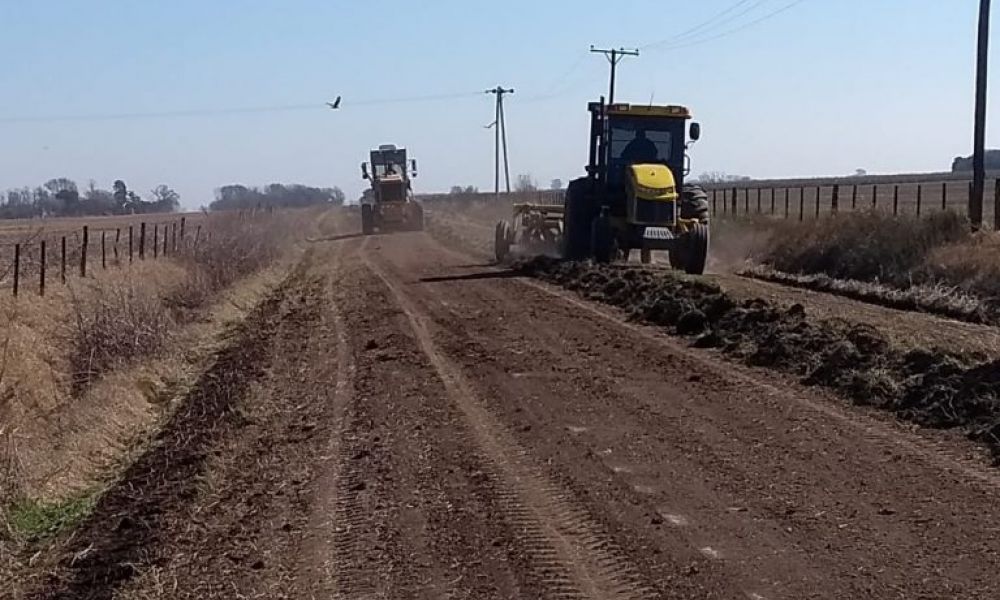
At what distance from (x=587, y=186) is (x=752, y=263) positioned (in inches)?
207

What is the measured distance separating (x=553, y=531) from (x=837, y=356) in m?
6.58

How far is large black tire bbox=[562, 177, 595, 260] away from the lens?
97.2 ft

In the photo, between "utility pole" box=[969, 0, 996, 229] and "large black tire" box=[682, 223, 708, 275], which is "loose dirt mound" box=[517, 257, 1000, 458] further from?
"utility pole" box=[969, 0, 996, 229]

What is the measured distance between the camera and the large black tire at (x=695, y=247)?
2736 cm

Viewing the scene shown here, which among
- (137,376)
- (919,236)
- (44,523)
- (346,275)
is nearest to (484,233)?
(346,275)

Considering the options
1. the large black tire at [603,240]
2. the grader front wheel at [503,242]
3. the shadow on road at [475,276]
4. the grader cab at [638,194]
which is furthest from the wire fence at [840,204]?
the shadow on road at [475,276]

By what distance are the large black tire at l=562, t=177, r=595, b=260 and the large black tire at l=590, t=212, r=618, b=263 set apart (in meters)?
0.89

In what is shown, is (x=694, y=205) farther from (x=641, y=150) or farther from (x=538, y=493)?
(x=538, y=493)

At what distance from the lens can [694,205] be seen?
93.0 feet

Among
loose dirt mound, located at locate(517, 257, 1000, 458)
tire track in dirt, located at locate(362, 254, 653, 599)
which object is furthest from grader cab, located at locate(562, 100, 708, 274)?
tire track in dirt, located at locate(362, 254, 653, 599)

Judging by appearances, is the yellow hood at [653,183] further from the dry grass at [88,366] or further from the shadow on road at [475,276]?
the dry grass at [88,366]

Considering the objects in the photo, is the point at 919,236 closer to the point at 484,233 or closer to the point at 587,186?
the point at 587,186

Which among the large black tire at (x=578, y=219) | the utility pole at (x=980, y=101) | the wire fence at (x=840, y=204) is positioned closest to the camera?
the utility pole at (x=980, y=101)

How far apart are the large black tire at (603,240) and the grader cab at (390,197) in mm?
31551
